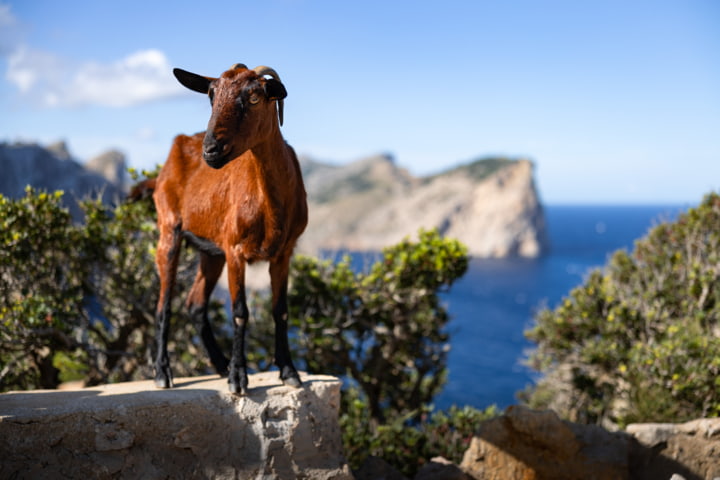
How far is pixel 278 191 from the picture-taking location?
16.4 feet

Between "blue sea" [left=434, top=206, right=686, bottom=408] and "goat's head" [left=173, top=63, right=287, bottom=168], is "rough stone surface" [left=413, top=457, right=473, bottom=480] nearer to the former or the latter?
"blue sea" [left=434, top=206, right=686, bottom=408]

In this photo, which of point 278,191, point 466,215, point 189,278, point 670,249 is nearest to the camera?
point 278,191

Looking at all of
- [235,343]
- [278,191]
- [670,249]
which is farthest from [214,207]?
[670,249]

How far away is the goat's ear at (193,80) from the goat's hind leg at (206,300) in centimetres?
215

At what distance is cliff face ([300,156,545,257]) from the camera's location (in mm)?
106875

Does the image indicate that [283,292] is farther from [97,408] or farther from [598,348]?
[598,348]

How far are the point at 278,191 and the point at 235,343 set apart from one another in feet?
4.92

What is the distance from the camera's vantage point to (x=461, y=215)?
358 feet

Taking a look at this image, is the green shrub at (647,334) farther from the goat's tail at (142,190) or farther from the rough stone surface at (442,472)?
the goat's tail at (142,190)

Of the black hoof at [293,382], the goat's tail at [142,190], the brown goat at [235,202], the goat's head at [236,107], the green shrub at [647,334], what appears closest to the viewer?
the goat's head at [236,107]

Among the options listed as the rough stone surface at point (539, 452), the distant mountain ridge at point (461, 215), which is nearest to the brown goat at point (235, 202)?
the rough stone surface at point (539, 452)

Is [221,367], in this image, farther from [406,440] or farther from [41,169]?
[41,169]

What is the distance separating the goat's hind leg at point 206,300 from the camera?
6.21 meters

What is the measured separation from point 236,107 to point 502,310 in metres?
65.9
